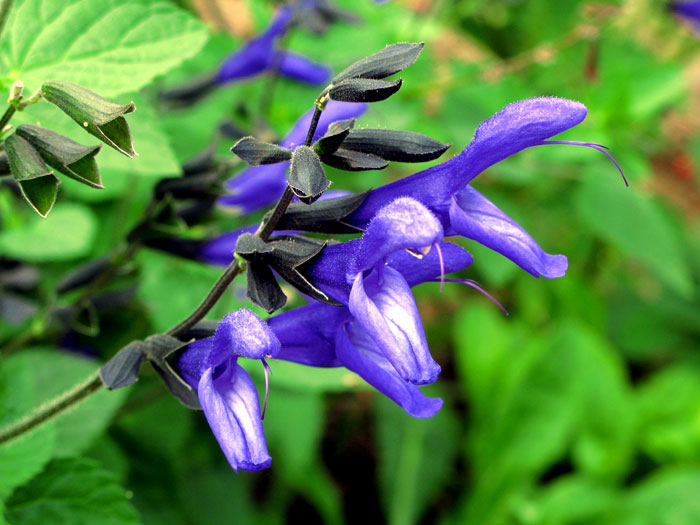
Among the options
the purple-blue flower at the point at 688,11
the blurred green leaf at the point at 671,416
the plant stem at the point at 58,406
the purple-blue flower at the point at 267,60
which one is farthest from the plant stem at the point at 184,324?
the purple-blue flower at the point at 688,11

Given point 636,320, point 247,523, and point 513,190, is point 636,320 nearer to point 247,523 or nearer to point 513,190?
point 513,190

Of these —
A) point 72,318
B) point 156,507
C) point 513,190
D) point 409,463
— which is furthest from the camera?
point 513,190

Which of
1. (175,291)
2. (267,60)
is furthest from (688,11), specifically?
(175,291)

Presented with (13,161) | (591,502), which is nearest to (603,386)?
(591,502)

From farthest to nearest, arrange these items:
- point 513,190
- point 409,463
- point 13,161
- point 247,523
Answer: point 513,190 → point 409,463 → point 247,523 → point 13,161

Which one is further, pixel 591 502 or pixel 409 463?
pixel 409 463

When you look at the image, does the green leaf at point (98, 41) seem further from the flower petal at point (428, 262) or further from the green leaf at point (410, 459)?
the green leaf at point (410, 459)

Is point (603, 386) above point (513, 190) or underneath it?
underneath
